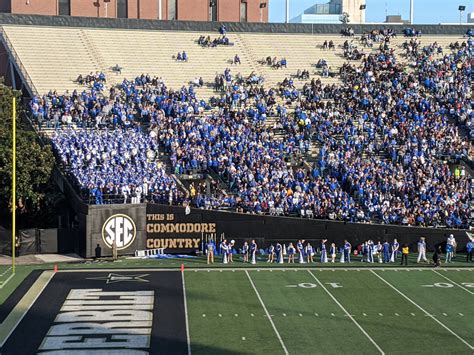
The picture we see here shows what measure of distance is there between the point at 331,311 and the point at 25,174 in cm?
1674

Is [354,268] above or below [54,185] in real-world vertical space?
below

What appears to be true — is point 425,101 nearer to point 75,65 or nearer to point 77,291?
point 75,65

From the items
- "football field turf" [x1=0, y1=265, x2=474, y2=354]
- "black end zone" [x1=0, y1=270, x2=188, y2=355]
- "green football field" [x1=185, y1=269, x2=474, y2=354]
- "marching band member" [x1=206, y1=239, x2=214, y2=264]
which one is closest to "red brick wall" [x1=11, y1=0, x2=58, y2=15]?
"marching band member" [x1=206, y1=239, x2=214, y2=264]

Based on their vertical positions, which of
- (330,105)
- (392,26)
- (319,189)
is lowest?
(319,189)

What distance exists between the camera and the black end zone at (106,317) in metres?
26.0

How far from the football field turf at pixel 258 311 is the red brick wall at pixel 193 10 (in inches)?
1321

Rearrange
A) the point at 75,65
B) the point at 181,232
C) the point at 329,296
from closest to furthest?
the point at 329,296 < the point at 181,232 < the point at 75,65

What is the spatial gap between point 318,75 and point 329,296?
1119 inches

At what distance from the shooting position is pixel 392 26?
65375 millimetres

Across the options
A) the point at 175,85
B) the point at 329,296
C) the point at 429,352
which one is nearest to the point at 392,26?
the point at 175,85

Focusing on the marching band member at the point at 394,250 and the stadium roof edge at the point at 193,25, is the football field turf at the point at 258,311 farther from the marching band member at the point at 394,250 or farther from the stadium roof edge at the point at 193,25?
the stadium roof edge at the point at 193,25

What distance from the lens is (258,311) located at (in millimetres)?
30328

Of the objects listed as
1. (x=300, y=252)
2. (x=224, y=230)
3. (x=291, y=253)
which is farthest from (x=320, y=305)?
(x=224, y=230)

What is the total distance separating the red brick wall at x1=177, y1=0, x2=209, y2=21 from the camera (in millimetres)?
68312
